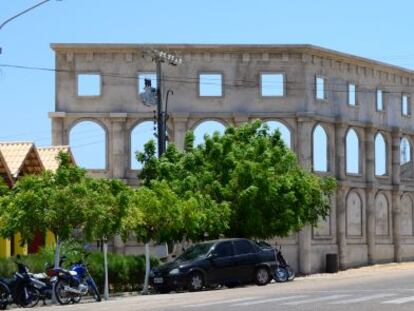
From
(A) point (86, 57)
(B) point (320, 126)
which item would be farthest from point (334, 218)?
(A) point (86, 57)

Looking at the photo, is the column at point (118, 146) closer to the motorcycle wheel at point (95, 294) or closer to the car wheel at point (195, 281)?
the car wheel at point (195, 281)

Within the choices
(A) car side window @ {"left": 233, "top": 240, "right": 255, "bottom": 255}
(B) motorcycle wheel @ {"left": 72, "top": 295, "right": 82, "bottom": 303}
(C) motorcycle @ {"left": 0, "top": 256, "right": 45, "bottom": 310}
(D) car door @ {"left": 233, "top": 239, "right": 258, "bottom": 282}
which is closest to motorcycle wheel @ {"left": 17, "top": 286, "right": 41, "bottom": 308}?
(C) motorcycle @ {"left": 0, "top": 256, "right": 45, "bottom": 310}

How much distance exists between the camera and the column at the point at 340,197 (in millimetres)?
55750

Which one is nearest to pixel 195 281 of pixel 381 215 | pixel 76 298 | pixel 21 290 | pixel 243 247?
pixel 243 247

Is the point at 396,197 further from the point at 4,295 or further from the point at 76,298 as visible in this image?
the point at 4,295

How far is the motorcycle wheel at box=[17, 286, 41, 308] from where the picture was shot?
1110 inches

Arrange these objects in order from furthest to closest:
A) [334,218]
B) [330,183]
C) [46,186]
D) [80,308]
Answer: [334,218], [330,183], [46,186], [80,308]

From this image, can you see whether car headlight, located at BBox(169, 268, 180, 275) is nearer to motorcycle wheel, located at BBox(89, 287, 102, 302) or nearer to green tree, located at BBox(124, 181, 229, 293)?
green tree, located at BBox(124, 181, 229, 293)

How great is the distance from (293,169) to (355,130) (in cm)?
1427

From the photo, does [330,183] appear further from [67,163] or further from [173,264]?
[67,163]

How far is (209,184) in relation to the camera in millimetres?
41812

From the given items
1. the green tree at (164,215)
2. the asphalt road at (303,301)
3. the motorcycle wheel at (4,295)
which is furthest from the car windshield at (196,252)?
the motorcycle wheel at (4,295)

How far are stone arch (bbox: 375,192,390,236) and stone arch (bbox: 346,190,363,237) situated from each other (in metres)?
1.57

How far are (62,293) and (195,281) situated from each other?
5982 mm
